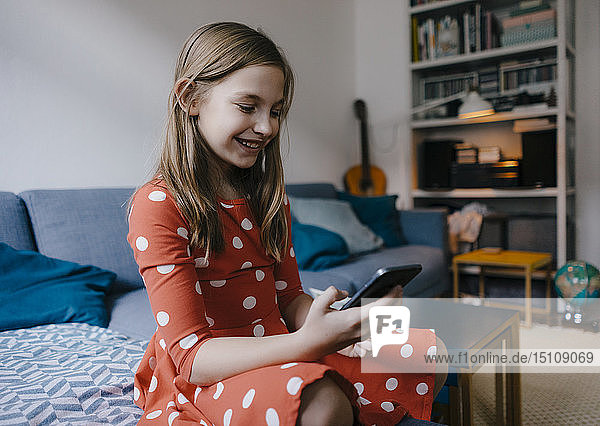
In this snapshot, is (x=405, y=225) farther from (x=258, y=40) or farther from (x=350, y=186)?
(x=258, y=40)

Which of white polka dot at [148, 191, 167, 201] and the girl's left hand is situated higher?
white polka dot at [148, 191, 167, 201]

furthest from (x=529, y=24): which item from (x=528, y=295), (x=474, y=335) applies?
(x=474, y=335)

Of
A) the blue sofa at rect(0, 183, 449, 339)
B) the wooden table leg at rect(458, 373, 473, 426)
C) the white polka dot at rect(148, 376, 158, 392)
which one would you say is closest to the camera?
the white polka dot at rect(148, 376, 158, 392)

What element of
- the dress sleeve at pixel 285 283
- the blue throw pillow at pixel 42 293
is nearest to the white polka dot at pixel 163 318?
the dress sleeve at pixel 285 283

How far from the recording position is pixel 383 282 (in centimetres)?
68

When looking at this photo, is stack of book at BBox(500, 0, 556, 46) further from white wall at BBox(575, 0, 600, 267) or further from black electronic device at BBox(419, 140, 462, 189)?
black electronic device at BBox(419, 140, 462, 189)

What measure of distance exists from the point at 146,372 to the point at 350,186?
288 centimetres

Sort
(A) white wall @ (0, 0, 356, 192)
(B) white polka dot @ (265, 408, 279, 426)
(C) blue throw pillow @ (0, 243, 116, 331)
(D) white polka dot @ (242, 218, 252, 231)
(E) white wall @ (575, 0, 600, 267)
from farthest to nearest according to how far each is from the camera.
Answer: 1. (E) white wall @ (575, 0, 600, 267)
2. (A) white wall @ (0, 0, 356, 192)
3. (C) blue throw pillow @ (0, 243, 116, 331)
4. (D) white polka dot @ (242, 218, 252, 231)
5. (B) white polka dot @ (265, 408, 279, 426)

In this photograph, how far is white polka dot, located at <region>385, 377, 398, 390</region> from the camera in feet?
2.75

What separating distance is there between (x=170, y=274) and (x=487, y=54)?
2886 millimetres

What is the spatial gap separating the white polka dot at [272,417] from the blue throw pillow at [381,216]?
7.52ft

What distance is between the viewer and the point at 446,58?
127 inches

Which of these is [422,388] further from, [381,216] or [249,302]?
[381,216]

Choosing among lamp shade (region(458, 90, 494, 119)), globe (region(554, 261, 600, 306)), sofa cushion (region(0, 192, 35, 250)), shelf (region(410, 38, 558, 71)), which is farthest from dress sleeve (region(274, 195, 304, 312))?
shelf (region(410, 38, 558, 71))
